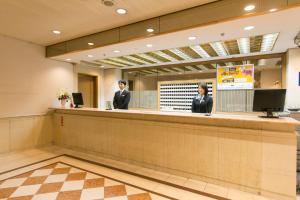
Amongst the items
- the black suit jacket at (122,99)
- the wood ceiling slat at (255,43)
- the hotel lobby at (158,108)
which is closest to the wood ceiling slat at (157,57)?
the hotel lobby at (158,108)

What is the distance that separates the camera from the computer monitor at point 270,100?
2.36m

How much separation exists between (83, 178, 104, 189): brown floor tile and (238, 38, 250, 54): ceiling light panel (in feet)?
11.6

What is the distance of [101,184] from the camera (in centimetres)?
268

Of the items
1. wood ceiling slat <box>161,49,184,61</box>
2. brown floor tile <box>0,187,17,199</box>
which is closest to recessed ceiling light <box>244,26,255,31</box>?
wood ceiling slat <box>161,49,184,61</box>

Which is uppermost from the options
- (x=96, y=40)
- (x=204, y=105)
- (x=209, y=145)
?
(x=96, y=40)

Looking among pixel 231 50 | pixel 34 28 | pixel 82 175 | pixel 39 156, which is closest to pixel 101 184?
pixel 82 175

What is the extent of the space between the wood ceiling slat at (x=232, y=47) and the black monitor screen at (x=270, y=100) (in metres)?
1.60

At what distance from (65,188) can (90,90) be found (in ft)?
15.0

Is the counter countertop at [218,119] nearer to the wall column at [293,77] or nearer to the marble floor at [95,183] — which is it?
the marble floor at [95,183]

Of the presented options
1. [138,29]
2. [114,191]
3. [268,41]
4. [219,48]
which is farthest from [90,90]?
[268,41]

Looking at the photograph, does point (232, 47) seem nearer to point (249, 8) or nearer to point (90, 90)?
point (249, 8)

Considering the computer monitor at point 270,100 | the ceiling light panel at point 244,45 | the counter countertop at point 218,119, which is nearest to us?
the counter countertop at point 218,119

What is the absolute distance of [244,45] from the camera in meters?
3.86

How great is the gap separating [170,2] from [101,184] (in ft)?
9.24
